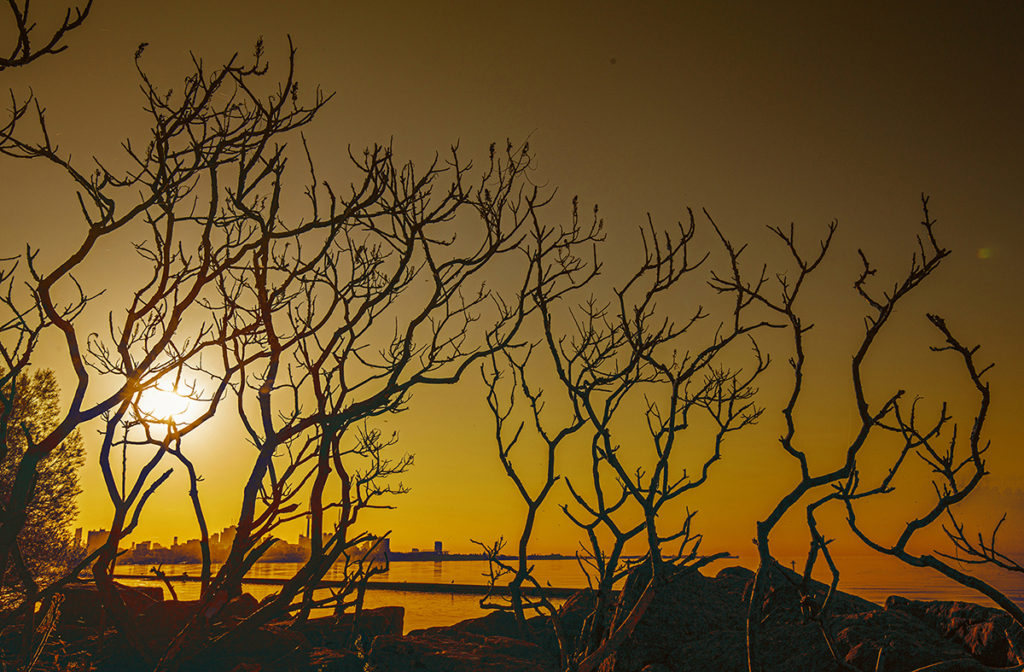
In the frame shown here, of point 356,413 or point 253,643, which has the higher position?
point 356,413

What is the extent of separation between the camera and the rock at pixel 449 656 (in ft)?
23.5

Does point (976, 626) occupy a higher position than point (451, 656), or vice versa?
point (976, 626)

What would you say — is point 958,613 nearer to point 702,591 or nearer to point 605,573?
point 702,591

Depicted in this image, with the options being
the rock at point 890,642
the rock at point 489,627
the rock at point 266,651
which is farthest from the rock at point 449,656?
the rock at point 890,642

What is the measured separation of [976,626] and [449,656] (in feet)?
17.0

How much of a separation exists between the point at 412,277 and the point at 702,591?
5206 mm

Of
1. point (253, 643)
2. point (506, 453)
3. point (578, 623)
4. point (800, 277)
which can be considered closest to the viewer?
point (800, 277)

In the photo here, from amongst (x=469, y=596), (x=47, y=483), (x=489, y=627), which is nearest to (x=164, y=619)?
(x=489, y=627)

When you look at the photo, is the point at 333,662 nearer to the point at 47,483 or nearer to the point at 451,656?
the point at 451,656

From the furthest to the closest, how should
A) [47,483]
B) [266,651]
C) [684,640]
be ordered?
[47,483] < [684,640] < [266,651]

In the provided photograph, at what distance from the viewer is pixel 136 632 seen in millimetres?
6059

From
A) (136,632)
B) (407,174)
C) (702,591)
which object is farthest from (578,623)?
(407,174)

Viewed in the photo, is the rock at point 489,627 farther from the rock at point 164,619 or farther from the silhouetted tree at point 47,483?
the silhouetted tree at point 47,483

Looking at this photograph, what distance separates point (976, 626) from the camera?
7.02m
